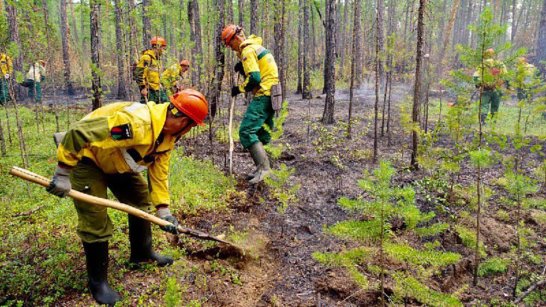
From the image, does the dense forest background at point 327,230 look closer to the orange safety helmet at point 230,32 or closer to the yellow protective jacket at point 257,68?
the yellow protective jacket at point 257,68

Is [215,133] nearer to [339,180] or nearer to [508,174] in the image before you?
[339,180]

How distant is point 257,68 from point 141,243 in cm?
331

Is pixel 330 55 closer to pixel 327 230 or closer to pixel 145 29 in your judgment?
pixel 145 29

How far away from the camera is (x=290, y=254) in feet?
15.1

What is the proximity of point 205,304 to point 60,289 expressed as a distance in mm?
1304

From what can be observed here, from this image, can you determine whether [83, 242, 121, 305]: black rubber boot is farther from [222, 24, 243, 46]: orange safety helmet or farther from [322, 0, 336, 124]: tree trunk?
[322, 0, 336, 124]: tree trunk

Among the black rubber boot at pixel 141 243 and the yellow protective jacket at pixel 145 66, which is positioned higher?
the yellow protective jacket at pixel 145 66

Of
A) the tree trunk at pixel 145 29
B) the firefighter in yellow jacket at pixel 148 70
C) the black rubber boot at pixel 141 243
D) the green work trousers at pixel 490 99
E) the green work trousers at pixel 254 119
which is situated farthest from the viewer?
the tree trunk at pixel 145 29

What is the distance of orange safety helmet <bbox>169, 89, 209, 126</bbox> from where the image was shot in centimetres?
333

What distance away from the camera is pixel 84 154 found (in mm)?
3172

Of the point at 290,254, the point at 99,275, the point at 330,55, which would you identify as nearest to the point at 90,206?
the point at 99,275

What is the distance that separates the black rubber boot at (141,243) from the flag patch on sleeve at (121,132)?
1096mm

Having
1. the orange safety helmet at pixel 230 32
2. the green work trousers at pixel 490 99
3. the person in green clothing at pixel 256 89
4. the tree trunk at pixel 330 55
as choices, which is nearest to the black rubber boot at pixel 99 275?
the person in green clothing at pixel 256 89

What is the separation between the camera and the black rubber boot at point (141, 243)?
3895mm
